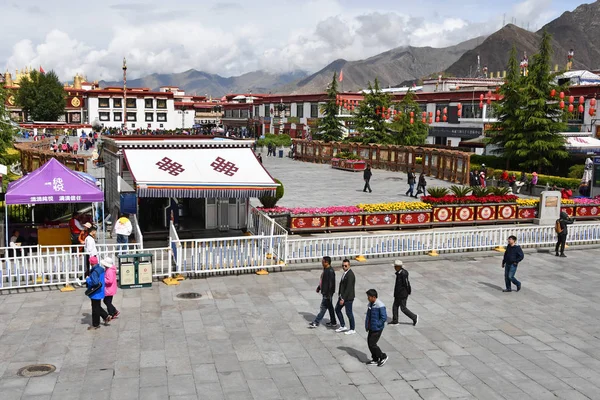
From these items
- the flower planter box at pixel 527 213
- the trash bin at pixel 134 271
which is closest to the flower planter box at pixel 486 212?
the flower planter box at pixel 527 213

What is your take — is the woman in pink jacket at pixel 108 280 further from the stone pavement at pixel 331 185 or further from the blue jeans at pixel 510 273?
the stone pavement at pixel 331 185

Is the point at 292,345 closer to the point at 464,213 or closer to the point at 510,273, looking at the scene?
the point at 510,273

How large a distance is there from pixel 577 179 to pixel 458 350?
26578 mm

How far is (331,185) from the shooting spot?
1462 inches

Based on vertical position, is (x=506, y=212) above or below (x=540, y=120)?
below

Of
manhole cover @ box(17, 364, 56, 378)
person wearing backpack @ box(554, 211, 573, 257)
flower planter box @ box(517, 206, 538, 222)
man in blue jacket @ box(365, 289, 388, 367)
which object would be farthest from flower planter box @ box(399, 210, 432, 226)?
manhole cover @ box(17, 364, 56, 378)

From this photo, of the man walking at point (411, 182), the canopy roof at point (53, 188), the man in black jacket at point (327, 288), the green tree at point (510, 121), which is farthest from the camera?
the green tree at point (510, 121)

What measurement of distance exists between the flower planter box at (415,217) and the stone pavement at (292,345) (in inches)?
265

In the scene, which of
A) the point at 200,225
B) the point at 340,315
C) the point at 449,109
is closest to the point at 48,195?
the point at 200,225

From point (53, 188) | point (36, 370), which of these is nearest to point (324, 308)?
point (36, 370)

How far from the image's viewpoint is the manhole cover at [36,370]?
32.7ft

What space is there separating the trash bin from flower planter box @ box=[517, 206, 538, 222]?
Answer: 53.6ft

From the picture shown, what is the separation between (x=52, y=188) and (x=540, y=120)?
1277 inches

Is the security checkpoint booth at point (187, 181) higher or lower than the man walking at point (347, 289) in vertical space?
higher
